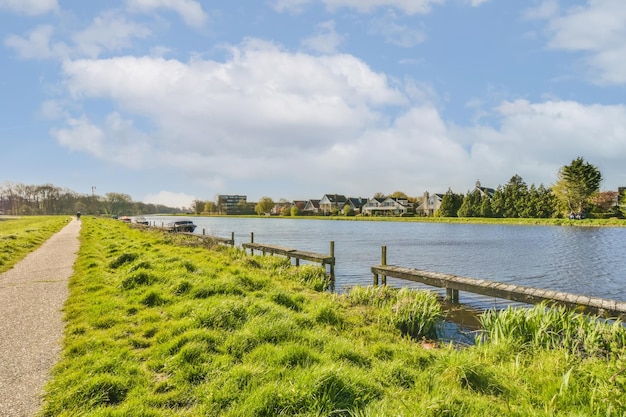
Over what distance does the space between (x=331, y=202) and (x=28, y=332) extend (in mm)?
118077

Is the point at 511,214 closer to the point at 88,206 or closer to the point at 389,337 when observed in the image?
the point at 389,337

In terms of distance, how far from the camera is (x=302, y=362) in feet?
16.0

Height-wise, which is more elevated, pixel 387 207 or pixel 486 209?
Result: pixel 387 207

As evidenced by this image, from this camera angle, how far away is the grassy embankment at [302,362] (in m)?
3.93

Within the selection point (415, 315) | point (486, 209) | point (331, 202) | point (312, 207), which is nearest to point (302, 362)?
point (415, 315)

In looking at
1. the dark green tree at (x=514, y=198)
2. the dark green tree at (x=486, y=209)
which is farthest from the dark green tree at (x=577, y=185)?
the dark green tree at (x=486, y=209)

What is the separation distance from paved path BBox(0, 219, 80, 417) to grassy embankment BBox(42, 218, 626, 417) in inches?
8.5

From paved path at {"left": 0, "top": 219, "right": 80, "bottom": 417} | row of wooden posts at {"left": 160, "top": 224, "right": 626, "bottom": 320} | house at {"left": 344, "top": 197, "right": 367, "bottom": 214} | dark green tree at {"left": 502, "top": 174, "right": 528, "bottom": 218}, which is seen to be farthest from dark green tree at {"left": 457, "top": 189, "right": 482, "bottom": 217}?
paved path at {"left": 0, "top": 219, "right": 80, "bottom": 417}

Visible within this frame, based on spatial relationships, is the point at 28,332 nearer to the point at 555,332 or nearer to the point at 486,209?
the point at 555,332

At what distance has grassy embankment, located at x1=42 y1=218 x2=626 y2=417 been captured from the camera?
12.9ft

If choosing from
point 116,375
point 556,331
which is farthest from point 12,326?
point 556,331

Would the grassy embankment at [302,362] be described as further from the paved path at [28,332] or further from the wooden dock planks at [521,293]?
the wooden dock planks at [521,293]

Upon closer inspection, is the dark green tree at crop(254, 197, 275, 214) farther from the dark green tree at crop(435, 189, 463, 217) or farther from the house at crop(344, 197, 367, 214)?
the dark green tree at crop(435, 189, 463, 217)

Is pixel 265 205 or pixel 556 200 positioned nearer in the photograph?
pixel 556 200
